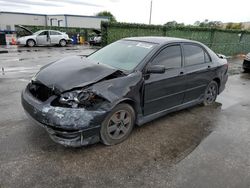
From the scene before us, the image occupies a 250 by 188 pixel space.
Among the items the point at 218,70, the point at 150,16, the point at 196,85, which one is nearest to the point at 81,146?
the point at 196,85

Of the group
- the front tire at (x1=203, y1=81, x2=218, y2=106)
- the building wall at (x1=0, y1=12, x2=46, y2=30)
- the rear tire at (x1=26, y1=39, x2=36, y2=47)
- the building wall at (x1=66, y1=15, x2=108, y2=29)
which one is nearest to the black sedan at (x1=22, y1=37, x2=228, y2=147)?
the front tire at (x1=203, y1=81, x2=218, y2=106)

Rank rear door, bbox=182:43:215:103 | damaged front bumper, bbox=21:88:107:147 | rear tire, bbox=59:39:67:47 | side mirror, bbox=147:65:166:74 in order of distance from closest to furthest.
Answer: damaged front bumper, bbox=21:88:107:147 < side mirror, bbox=147:65:166:74 < rear door, bbox=182:43:215:103 < rear tire, bbox=59:39:67:47

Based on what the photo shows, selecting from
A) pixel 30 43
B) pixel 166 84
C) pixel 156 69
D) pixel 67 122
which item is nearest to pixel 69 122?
pixel 67 122

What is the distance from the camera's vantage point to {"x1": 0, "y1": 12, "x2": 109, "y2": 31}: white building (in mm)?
34628

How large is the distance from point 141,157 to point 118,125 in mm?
604

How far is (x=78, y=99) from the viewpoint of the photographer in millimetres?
2984

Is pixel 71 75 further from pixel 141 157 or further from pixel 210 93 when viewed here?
pixel 210 93

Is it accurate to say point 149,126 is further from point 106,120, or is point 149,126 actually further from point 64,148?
point 64,148

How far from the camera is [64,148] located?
10.8 ft

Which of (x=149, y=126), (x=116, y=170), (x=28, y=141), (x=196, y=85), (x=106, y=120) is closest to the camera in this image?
(x=116, y=170)

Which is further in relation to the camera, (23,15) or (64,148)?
(23,15)

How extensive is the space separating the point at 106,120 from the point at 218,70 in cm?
343

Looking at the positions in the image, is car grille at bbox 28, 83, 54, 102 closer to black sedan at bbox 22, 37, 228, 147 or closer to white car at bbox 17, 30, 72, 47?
black sedan at bbox 22, 37, 228, 147

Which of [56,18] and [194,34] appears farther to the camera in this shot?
[56,18]
